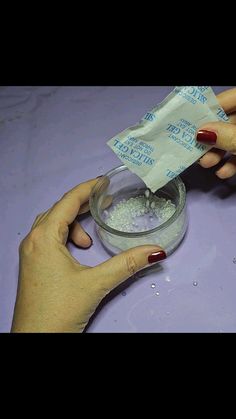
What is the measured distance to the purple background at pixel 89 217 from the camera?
860 mm

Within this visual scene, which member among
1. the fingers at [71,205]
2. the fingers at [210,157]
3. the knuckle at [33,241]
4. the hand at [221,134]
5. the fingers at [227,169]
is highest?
the hand at [221,134]

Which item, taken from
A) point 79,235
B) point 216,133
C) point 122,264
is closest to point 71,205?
point 79,235

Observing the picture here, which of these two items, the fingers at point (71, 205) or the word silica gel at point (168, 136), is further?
the fingers at point (71, 205)

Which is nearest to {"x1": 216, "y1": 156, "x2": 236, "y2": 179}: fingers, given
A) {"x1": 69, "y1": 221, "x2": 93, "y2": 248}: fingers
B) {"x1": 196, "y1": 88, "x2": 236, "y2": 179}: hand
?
{"x1": 196, "y1": 88, "x2": 236, "y2": 179}: hand

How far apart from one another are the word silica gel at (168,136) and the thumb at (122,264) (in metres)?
0.12

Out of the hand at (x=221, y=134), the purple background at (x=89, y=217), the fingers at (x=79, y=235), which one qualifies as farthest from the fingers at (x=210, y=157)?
the fingers at (x=79, y=235)

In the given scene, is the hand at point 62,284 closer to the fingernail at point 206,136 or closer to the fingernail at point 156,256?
the fingernail at point 156,256

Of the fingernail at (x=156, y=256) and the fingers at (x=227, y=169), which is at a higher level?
the fingers at (x=227, y=169)

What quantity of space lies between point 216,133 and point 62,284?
348 mm

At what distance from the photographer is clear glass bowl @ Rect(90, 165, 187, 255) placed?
2.72ft

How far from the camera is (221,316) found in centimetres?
84

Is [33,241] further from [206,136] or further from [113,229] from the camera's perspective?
[206,136]

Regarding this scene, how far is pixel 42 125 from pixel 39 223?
0.42 metres

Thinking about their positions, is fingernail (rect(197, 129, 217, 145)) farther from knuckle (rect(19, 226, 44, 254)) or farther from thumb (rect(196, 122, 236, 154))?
knuckle (rect(19, 226, 44, 254))
